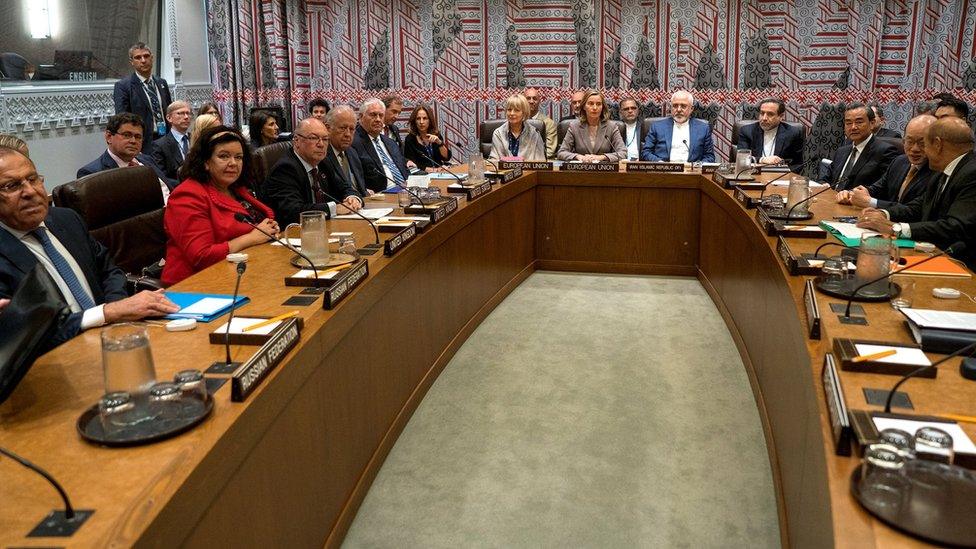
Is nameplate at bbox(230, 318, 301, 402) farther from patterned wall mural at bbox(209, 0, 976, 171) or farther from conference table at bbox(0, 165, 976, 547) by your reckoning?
patterned wall mural at bbox(209, 0, 976, 171)

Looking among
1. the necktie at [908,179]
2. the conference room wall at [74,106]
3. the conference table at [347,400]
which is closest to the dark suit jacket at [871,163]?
the necktie at [908,179]

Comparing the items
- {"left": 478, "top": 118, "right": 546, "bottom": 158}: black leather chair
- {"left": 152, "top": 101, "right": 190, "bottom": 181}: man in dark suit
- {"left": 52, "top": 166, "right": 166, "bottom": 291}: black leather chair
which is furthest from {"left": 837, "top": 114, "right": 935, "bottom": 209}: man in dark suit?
{"left": 152, "top": 101, "right": 190, "bottom": 181}: man in dark suit

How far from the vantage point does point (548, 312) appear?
413 centimetres

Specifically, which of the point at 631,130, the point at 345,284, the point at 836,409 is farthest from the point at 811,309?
the point at 631,130

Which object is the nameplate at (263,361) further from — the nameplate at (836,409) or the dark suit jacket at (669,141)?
the dark suit jacket at (669,141)

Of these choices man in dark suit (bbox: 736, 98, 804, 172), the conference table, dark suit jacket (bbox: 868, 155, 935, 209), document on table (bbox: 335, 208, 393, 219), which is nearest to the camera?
the conference table

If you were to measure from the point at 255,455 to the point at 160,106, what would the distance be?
15.7 ft

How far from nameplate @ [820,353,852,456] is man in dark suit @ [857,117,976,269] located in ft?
4.94

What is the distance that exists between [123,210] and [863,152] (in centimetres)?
373

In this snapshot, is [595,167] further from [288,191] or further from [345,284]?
[345,284]

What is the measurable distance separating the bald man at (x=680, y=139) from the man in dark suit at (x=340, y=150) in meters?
2.40

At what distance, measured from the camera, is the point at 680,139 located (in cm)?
549

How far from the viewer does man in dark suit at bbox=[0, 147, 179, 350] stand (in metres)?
1.79

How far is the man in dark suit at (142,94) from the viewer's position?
5359 millimetres
